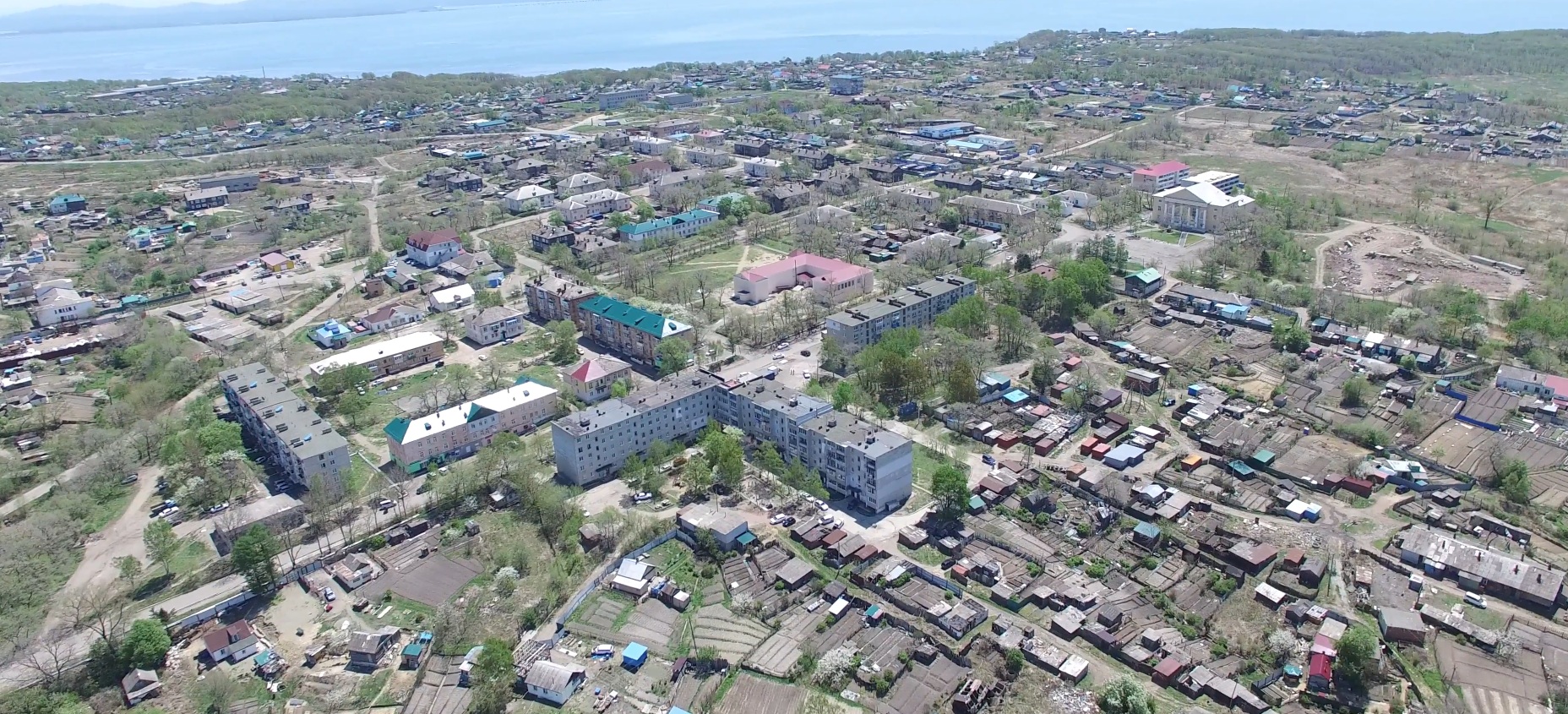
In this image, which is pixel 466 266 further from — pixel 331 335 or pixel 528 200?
pixel 528 200

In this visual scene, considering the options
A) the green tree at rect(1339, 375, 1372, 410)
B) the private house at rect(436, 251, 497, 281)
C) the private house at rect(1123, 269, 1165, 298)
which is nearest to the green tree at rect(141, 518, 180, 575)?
the private house at rect(436, 251, 497, 281)

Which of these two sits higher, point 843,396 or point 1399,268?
point 1399,268

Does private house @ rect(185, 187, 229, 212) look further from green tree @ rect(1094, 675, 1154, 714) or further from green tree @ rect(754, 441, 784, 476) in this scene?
green tree @ rect(1094, 675, 1154, 714)

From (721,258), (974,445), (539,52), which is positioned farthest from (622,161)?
(539,52)

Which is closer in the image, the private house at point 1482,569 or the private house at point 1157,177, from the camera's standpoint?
the private house at point 1482,569

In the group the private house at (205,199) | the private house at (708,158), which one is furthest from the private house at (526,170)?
the private house at (205,199)

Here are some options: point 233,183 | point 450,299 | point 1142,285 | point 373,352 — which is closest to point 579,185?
point 450,299

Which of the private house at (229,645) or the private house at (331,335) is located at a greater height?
the private house at (331,335)

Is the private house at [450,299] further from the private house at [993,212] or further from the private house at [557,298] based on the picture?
the private house at [993,212]
